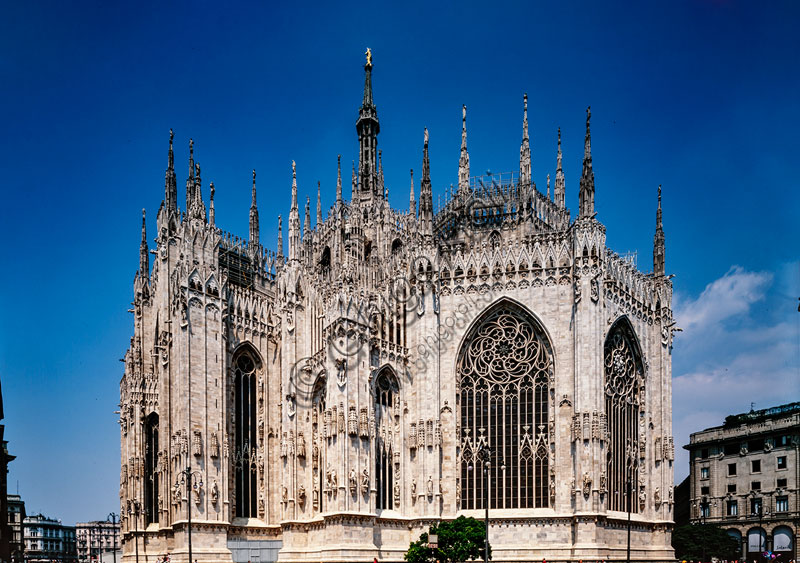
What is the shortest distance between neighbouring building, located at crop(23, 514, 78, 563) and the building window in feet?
422

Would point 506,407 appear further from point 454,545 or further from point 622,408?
point 454,545

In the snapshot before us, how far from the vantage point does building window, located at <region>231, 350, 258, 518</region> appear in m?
62.5

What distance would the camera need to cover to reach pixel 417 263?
64000 mm

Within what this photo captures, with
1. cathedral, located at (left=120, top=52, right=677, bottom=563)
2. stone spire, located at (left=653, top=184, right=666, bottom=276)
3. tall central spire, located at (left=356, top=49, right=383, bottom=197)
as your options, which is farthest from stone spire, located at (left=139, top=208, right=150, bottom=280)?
stone spire, located at (left=653, top=184, right=666, bottom=276)

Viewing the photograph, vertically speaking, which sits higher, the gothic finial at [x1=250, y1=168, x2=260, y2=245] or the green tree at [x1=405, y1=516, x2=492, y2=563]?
the gothic finial at [x1=250, y1=168, x2=260, y2=245]

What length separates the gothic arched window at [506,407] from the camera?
59.9 metres

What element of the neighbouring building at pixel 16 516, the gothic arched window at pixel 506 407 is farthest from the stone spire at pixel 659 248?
the neighbouring building at pixel 16 516

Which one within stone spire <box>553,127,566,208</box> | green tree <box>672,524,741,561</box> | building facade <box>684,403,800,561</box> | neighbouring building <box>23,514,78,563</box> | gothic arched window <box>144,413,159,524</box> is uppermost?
stone spire <box>553,127,566,208</box>

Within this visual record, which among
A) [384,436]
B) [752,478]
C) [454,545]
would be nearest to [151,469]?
[384,436]

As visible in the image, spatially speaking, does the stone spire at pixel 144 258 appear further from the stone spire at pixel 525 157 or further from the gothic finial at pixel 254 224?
the stone spire at pixel 525 157

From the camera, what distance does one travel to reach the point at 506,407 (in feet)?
202

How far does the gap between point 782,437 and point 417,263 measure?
51692mm

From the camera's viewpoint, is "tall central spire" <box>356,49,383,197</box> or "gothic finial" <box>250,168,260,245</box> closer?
"gothic finial" <box>250,168,260,245</box>

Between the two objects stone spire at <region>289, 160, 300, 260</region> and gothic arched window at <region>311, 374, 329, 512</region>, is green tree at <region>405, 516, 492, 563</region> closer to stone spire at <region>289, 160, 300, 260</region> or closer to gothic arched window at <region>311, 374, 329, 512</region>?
gothic arched window at <region>311, 374, 329, 512</region>
